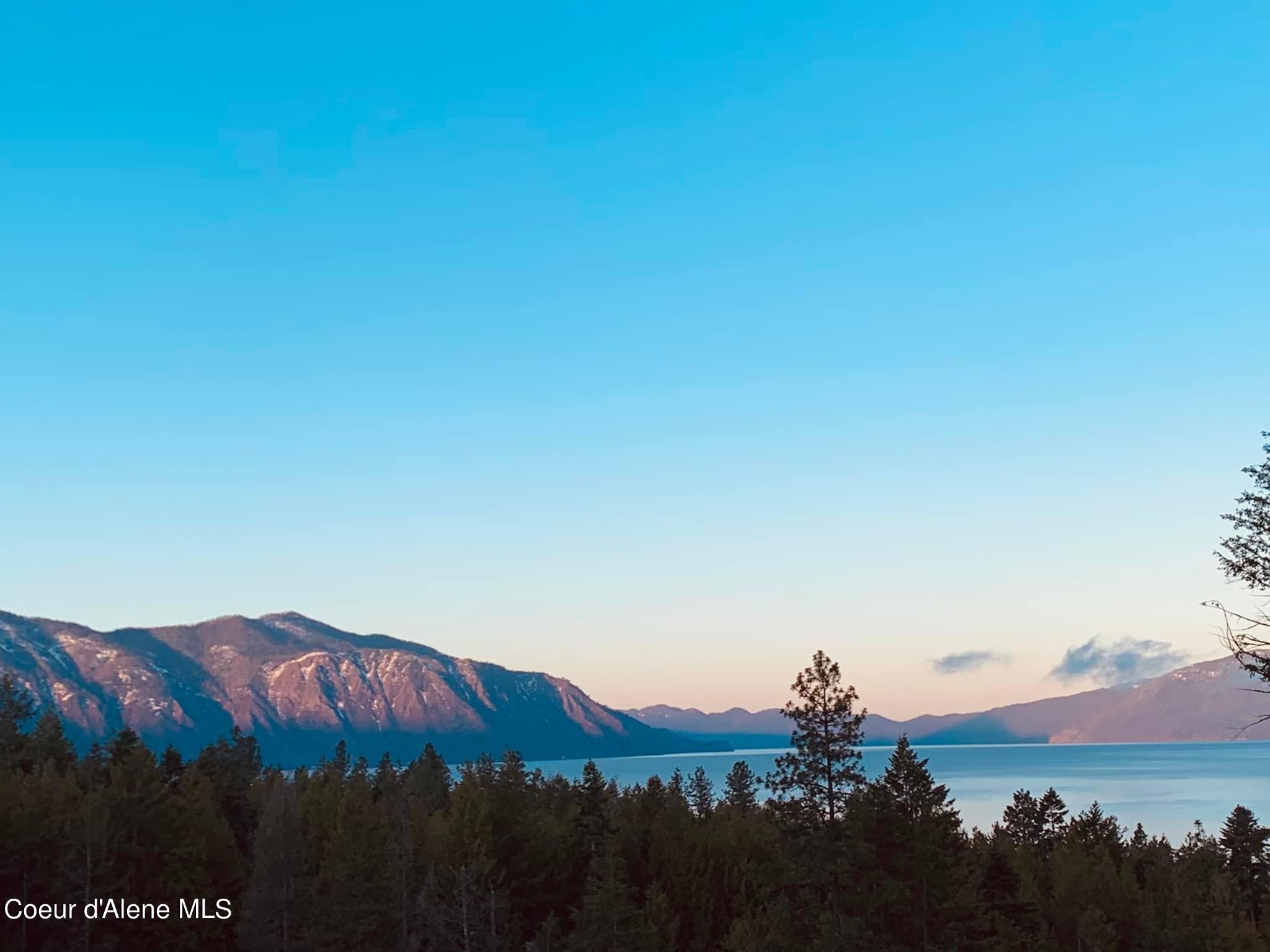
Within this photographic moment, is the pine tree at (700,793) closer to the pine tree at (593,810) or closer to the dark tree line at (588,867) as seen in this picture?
the dark tree line at (588,867)

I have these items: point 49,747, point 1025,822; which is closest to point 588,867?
point 49,747

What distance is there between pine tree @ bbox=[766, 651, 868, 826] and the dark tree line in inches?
3.0

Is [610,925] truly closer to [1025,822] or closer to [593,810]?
[593,810]

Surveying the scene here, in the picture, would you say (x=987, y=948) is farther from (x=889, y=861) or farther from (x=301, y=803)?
(x=301, y=803)

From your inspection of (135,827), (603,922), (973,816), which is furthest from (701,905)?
(973,816)

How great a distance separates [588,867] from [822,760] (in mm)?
36679

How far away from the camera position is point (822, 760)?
37.2 metres

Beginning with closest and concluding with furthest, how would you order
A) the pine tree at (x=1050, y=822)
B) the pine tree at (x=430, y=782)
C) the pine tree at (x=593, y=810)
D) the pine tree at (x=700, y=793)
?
1. the pine tree at (x=593, y=810)
2. the pine tree at (x=430, y=782)
3. the pine tree at (x=1050, y=822)
4. the pine tree at (x=700, y=793)

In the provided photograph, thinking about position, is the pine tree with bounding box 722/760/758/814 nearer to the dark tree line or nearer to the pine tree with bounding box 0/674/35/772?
the dark tree line

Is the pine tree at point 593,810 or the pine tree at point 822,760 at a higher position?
Answer: the pine tree at point 822,760

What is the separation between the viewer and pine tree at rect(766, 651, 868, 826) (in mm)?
36938

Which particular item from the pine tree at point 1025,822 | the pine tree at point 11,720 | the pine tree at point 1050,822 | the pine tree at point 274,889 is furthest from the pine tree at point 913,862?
the pine tree at point 11,720

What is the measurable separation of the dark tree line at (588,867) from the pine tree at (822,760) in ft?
0.25

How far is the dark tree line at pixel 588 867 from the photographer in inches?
1500
